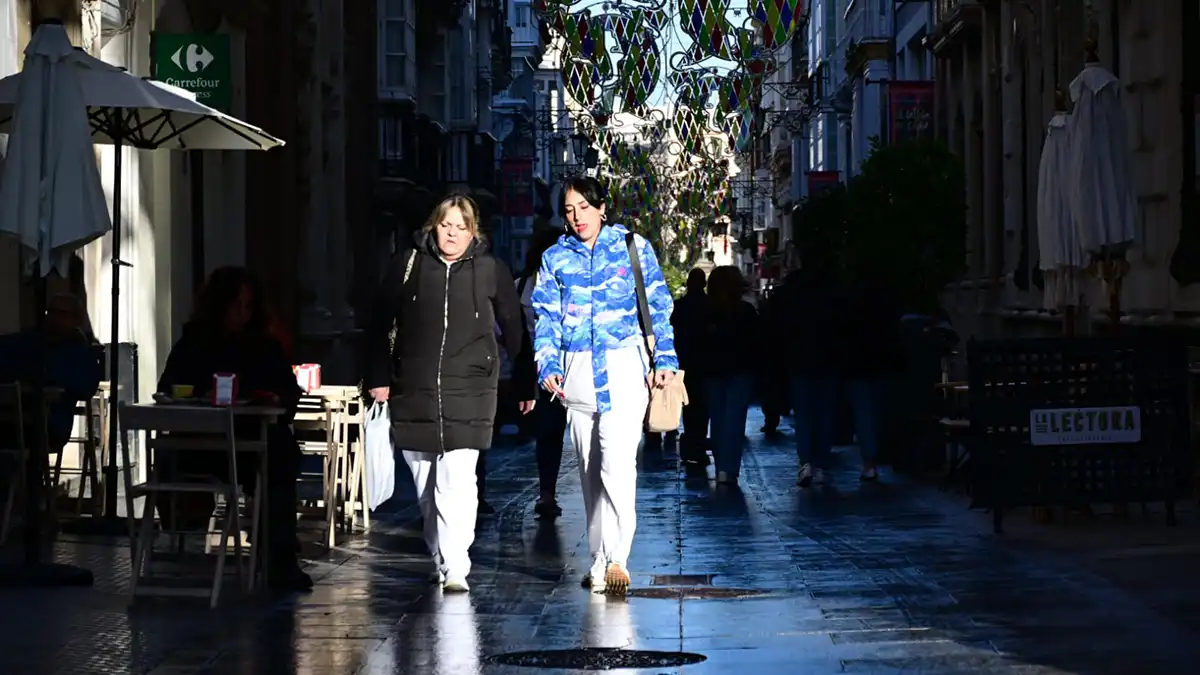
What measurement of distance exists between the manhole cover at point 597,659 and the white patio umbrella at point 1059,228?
728 centimetres

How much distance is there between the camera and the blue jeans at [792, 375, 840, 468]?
18750 mm

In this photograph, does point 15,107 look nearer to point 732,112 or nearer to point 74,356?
point 74,356

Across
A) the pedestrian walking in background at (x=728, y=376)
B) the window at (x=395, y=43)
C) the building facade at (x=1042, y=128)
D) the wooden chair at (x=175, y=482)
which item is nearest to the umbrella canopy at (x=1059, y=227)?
the building facade at (x=1042, y=128)

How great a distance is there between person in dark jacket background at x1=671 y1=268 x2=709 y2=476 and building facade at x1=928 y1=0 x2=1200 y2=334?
3.43 m

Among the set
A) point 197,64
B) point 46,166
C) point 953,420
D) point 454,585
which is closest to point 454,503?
point 454,585

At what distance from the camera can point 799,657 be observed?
879 cm

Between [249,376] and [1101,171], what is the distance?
645 centimetres

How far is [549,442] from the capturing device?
53.2 feet

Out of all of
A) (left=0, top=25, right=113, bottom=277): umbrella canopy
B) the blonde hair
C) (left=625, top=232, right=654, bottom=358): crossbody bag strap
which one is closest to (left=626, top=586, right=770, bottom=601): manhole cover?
(left=625, top=232, right=654, bottom=358): crossbody bag strap

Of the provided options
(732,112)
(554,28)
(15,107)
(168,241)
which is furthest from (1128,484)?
(732,112)

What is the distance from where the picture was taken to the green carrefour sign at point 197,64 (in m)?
19.1

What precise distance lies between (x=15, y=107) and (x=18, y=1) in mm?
4557

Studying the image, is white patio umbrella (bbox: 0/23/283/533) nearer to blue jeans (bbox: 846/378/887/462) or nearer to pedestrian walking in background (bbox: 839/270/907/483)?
pedestrian walking in background (bbox: 839/270/907/483)

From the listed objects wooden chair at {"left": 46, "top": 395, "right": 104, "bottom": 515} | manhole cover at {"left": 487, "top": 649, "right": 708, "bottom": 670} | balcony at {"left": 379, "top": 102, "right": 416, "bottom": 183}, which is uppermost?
balcony at {"left": 379, "top": 102, "right": 416, "bottom": 183}
